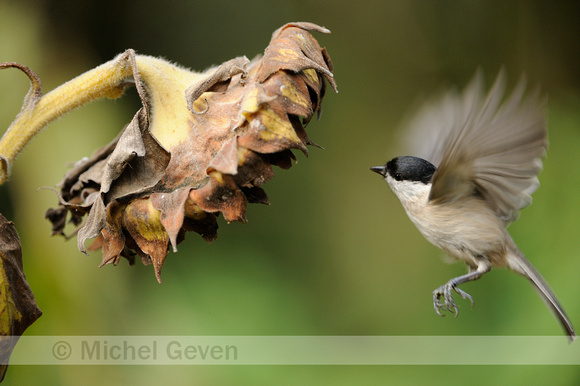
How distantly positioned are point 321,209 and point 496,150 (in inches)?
67.6

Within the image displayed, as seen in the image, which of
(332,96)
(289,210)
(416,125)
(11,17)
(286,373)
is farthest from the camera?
(332,96)

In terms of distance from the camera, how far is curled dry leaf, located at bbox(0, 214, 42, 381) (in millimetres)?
1276

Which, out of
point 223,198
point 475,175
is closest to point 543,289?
point 475,175

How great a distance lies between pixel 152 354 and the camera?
280 cm

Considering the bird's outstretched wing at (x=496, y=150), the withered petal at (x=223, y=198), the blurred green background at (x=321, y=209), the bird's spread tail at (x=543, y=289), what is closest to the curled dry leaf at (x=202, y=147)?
the withered petal at (x=223, y=198)

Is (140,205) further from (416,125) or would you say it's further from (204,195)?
(416,125)

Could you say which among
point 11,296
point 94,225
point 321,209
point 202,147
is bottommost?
point 321,209

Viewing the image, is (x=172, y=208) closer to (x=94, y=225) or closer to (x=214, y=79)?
(x=94, y=225)

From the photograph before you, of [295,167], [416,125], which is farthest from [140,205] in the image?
[295,167]

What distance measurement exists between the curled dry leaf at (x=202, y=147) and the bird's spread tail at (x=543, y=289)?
1.08 m

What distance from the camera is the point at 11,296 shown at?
130cm

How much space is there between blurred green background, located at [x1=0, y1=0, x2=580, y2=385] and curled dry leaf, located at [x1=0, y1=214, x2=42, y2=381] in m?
1.27

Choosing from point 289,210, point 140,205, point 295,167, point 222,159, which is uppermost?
point 222,159

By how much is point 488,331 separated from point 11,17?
2424 millimetres
